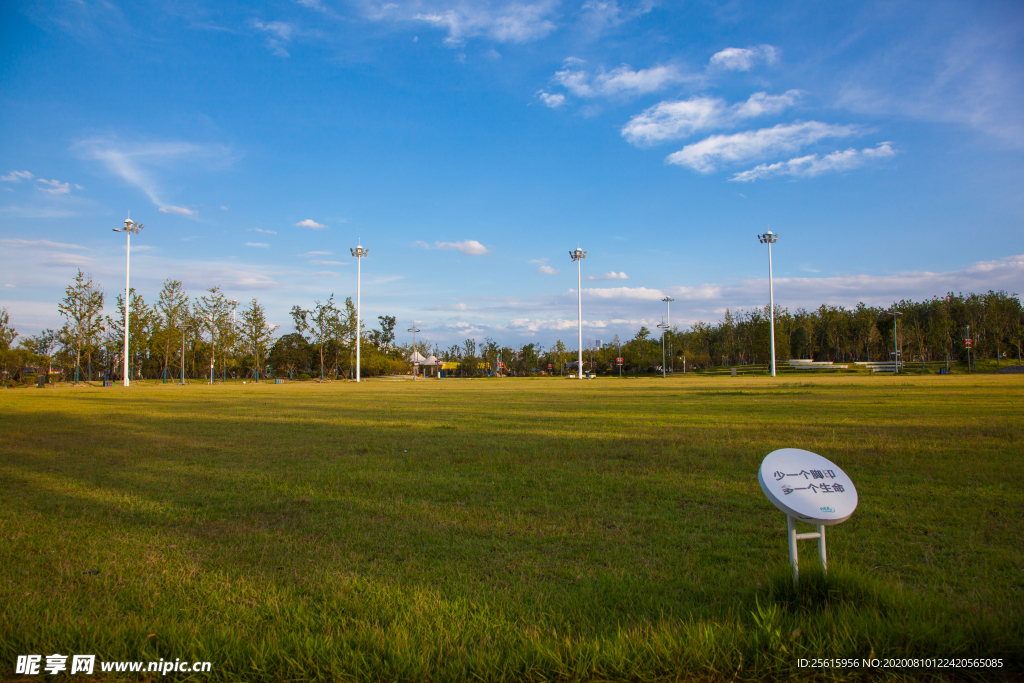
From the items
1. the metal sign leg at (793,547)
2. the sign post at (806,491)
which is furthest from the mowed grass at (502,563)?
the sign post at (806,491)

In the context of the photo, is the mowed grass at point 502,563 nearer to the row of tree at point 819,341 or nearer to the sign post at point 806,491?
the sign post at point 806,491

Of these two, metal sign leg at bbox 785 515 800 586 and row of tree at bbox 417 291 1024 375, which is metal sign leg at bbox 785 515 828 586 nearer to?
metal sign leg at bbox 785 515 800 586

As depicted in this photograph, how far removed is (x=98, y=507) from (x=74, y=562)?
1.99 m

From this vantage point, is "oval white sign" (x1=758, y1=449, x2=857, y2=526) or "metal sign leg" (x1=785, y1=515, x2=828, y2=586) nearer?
"oval white sign" (x1=758, y1=449, x2=857, y2=526)

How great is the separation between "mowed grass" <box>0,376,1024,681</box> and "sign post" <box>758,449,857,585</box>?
1.96 ft

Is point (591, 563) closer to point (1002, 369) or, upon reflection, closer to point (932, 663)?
point (932, 663)

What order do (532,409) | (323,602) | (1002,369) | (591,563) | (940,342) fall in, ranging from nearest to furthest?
(323,602)
(591,563)
(532,409)
(1002,369)
(940,342)

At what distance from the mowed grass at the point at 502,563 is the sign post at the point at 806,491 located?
1.96ft

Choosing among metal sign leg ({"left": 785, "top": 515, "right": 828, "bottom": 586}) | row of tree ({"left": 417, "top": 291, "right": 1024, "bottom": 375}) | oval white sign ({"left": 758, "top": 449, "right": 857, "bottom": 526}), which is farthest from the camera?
row of tree ({"left": 417, "top": 291, "right": 1024, "bottom": 375})

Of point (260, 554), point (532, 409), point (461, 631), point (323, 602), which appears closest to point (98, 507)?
point (260, 554)

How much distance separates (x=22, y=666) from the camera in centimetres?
288

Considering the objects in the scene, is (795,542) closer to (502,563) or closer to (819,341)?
(502,563)

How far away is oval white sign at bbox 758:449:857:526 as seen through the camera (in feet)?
9.60

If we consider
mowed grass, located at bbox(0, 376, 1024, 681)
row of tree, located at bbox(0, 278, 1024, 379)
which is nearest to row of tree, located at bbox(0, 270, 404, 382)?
row of tree, located at bbox(0, 278, 1024, 379)
